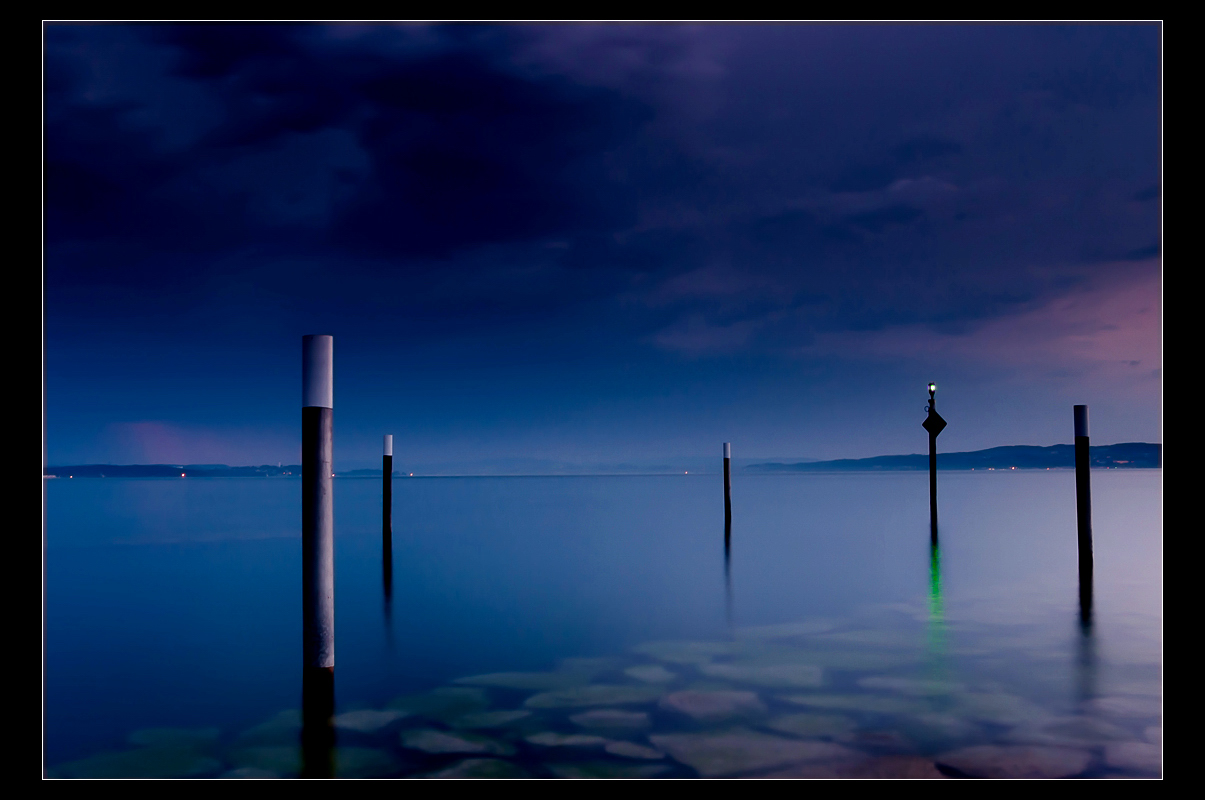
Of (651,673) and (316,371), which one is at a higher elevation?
(316,371)

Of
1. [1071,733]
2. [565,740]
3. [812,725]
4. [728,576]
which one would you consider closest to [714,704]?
[812,725]

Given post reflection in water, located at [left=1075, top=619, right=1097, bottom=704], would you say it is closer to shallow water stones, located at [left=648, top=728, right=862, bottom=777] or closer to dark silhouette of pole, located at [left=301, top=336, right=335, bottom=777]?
shallow water stones, located at [left=648, top=728, right=862, bottom=777]

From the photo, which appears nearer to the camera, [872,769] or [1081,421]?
[872,769]

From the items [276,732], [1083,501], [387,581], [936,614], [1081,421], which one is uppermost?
[1081,421]

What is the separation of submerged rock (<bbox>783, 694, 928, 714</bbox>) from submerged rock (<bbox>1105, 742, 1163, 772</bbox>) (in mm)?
1196

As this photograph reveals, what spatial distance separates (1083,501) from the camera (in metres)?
11.0

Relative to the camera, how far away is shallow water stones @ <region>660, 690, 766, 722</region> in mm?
5977

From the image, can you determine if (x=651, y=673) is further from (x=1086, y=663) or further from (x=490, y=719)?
(x=1086, y=663)

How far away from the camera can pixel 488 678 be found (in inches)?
289

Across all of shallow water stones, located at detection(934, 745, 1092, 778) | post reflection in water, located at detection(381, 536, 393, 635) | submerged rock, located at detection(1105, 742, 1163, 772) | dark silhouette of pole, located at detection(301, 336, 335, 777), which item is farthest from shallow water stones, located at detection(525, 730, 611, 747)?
post reflection in water, located at detection(381, 536, 393, 635)

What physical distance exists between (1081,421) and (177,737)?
11.2 meters

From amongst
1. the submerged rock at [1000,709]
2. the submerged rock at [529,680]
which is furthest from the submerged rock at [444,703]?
the submerged rock at [1000,709]

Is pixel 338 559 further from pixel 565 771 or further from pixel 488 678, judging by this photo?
pixel 565 771
